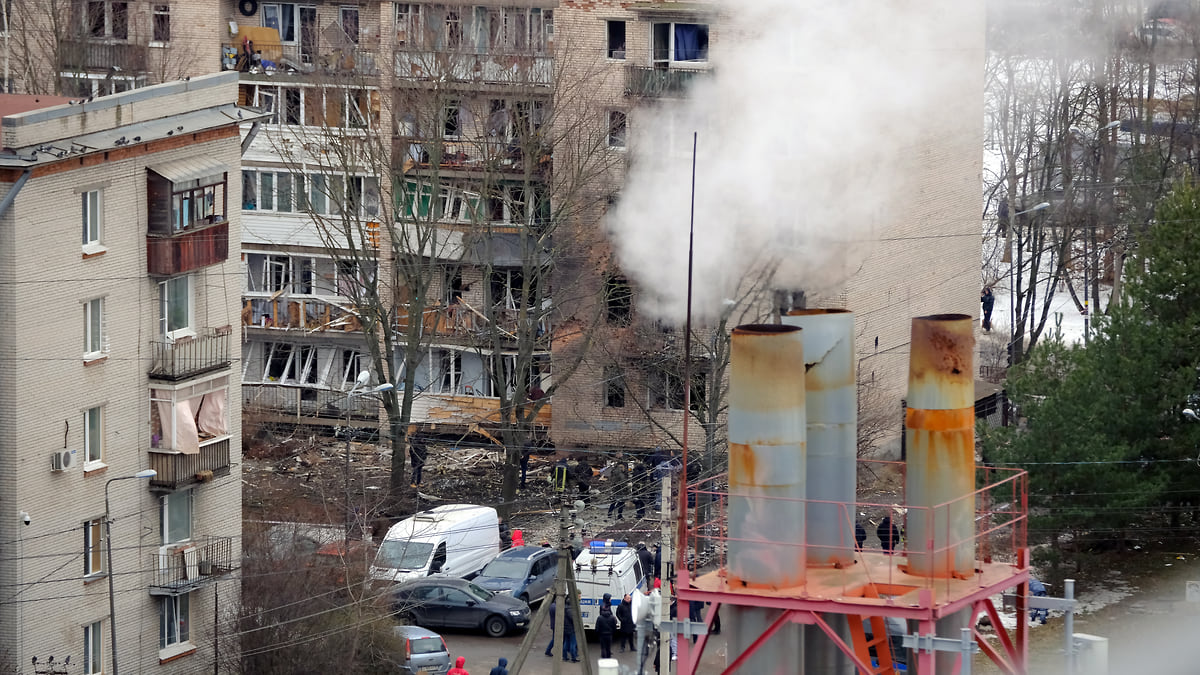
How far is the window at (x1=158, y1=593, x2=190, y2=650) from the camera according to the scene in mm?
37625

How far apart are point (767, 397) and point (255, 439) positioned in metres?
34.5

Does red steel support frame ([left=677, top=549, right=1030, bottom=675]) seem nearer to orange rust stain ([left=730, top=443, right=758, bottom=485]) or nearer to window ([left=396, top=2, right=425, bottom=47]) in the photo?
orange rust stain ([left=730, top=443, right=758, bottom=485])

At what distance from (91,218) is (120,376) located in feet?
9.60

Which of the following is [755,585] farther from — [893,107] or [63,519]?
[63,519]

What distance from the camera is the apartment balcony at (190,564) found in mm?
37406

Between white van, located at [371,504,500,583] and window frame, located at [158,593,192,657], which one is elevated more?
white van, located at [371,504,500,583]

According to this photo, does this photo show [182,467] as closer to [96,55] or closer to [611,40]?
[611,40]

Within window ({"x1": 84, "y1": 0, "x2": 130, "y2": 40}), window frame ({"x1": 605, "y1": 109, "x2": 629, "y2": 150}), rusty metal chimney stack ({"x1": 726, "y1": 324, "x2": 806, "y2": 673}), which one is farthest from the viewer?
window ({"x1": 84, "y1": 0, "x2": 130, "y2": 40})

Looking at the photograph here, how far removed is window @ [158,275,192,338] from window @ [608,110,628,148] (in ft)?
44.2

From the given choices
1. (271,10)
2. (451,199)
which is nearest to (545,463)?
(451,199)

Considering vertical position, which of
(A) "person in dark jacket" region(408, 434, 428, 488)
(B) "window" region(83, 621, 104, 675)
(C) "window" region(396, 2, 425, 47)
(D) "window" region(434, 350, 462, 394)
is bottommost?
(B) "window" region(83, 621, 104, 675)

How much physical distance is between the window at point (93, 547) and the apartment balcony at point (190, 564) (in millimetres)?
1457

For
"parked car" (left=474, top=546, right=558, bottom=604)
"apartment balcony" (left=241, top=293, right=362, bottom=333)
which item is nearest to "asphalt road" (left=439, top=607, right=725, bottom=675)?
"parked car" (left=474, top=546, right=558, bottom=604)

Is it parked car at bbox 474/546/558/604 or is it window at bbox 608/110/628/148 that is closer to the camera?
parked car at bbox 474/546/558/604
